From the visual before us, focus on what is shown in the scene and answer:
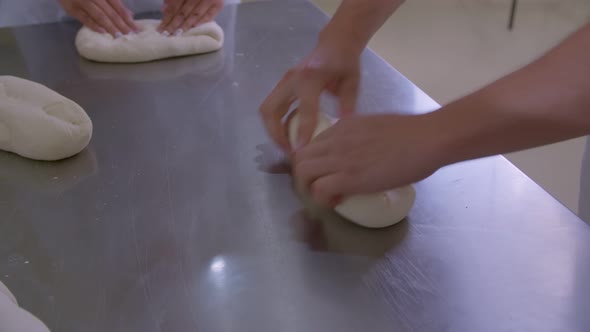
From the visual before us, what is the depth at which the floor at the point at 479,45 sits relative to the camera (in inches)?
76.3

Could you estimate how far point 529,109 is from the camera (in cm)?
49

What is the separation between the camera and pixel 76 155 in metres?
0.87

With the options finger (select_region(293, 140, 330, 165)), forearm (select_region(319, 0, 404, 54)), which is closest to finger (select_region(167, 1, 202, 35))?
forearm (select_region(319, 0, 404, 54))

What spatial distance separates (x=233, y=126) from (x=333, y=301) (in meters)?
0.42

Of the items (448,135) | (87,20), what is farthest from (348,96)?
(87,20)

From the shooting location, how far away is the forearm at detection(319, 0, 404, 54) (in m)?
0.83

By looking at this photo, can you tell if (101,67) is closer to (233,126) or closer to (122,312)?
(233,126)

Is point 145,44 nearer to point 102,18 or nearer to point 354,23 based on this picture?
point 102,18

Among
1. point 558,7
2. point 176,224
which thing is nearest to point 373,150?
point 176,224

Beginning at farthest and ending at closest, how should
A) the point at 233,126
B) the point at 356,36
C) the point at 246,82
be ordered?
the point at 246,82 < the point at 233,126 < the point at 356,36

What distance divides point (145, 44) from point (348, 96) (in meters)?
0.54

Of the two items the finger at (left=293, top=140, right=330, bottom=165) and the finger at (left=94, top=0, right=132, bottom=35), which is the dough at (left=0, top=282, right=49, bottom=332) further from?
the finger at (left=94, top=0, right=132, bottom=35)

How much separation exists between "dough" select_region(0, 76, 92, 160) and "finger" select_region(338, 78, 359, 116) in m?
0.40

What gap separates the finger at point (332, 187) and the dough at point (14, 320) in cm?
33
